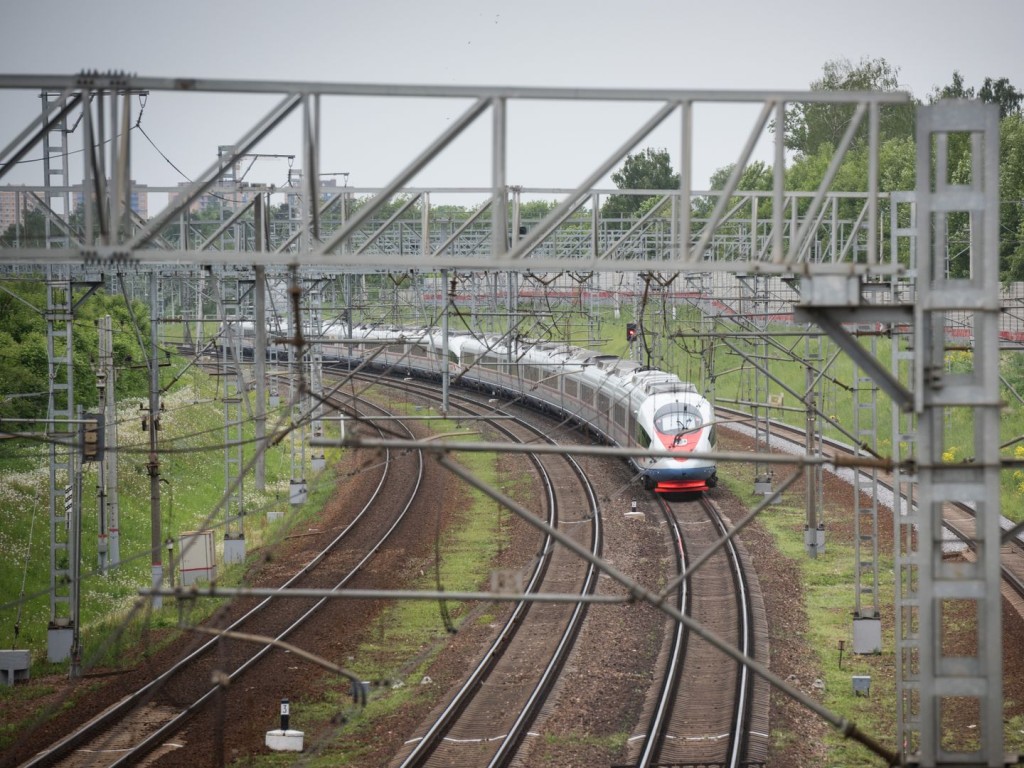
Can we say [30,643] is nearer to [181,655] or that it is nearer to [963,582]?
[181,655]

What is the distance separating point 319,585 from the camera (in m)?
20.0

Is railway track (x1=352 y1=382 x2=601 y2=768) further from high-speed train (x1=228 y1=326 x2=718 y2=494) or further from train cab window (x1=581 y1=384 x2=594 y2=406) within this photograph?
train cab window (x1=581 y1=384 x2=594 y2=406)

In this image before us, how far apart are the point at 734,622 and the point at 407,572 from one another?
235 inches

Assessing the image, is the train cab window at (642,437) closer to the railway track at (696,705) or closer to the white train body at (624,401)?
the white train body at (624,401)

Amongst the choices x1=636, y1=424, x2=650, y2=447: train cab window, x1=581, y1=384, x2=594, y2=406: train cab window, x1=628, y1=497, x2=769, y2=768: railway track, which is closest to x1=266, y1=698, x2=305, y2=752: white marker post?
x1=628, y1=497, x2=769, y2=768: railway track

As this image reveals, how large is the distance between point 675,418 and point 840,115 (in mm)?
49571

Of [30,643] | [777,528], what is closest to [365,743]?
[30,643]

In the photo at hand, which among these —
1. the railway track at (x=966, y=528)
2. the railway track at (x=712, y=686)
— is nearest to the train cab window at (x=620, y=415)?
the railway track at (x=966, y=528)

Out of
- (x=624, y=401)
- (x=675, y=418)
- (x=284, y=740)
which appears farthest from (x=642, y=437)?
(x=284, y=740)

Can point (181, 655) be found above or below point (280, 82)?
below

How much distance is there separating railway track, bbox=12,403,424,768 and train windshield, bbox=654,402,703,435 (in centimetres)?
629

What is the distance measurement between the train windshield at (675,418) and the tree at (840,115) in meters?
38.9

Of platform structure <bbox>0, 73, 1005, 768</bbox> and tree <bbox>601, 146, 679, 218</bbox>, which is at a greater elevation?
tree <bbox>601, 146, 679, 218</bbox>

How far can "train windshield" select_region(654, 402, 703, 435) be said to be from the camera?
2617cm
